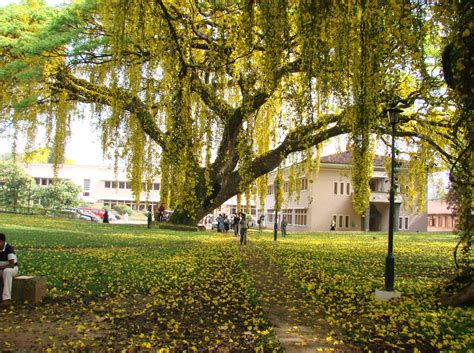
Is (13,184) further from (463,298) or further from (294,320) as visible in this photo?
(463,298)

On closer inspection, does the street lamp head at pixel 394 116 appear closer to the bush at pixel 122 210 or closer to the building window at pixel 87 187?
the bush at pixel 122 210

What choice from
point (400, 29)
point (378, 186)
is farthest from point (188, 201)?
point (378, 186)

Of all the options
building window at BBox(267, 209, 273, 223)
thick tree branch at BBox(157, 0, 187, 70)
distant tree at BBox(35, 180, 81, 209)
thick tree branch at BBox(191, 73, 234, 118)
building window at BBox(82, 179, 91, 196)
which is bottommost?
building window at BBox(267, 209, 273, 223)

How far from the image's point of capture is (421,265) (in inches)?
495

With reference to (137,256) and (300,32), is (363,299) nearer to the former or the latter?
(300,32)

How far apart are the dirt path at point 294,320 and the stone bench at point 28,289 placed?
3.51 m

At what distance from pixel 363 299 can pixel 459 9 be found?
475 cm

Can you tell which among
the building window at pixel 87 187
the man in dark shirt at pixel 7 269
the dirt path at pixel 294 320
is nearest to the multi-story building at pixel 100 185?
the building window at pixel 87 187

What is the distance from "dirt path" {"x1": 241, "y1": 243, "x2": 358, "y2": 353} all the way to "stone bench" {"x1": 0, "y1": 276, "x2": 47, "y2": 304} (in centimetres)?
351

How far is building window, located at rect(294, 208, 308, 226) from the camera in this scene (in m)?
44.3

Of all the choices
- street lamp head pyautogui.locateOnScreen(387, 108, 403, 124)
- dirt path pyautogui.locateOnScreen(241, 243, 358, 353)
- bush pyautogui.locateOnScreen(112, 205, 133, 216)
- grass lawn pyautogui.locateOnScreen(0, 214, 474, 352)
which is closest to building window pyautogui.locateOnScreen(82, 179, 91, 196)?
bush pyautogui.locateOnScreen(112, 205, 133, 216)

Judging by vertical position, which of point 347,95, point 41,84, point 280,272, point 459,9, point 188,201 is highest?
point 41,84

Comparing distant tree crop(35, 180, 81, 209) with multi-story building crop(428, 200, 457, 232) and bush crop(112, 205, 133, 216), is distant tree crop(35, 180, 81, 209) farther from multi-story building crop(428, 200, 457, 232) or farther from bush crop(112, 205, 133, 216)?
multi-story building crop(428, 200, 457, 232)

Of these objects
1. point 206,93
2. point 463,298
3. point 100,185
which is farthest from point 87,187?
point 463,298
